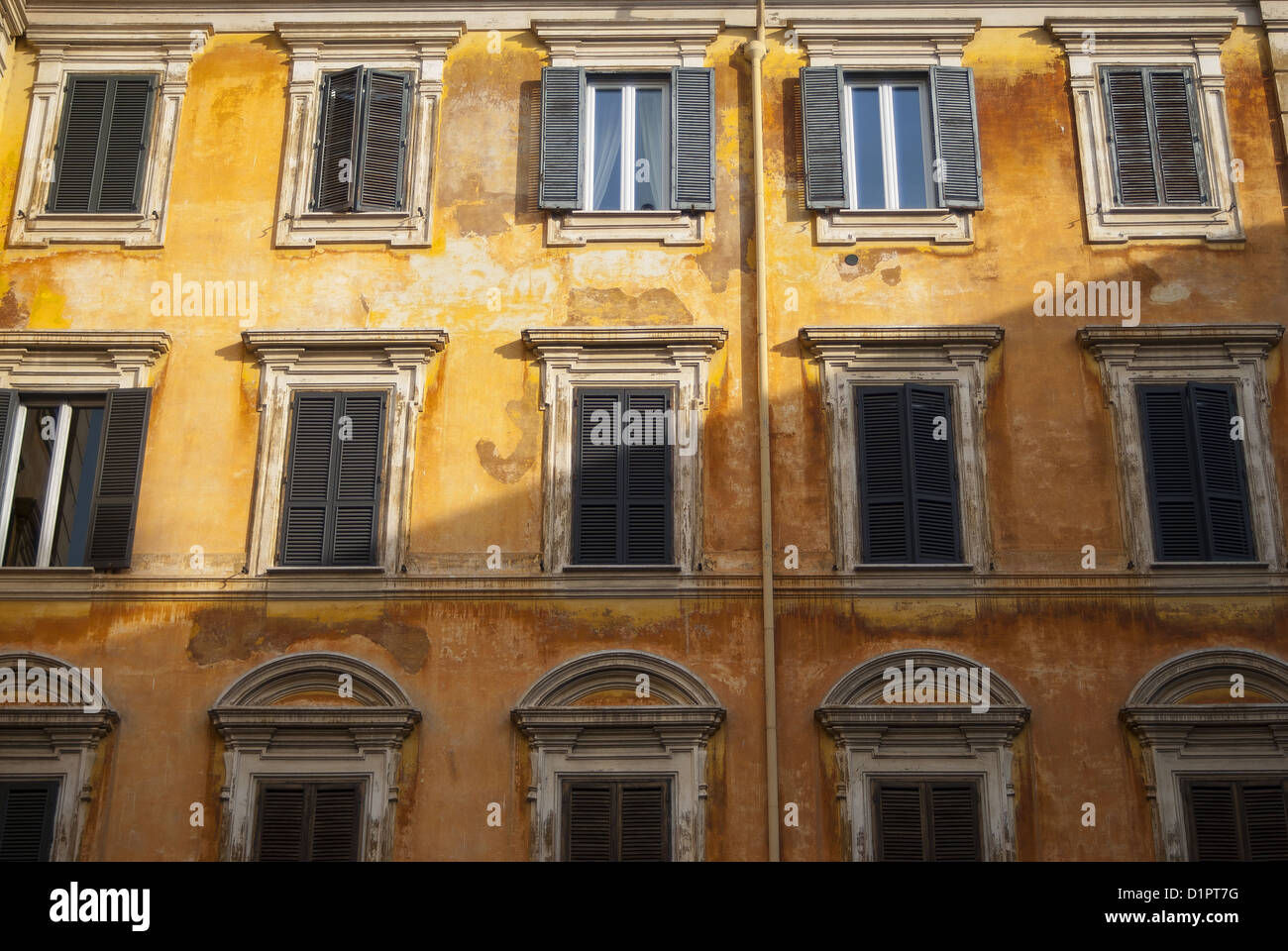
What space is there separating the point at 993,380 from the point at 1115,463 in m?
1.47

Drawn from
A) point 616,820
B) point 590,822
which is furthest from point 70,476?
point 616,820

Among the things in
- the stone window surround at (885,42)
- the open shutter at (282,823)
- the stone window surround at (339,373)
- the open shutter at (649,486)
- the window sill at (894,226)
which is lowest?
the open shutter at (282,823)

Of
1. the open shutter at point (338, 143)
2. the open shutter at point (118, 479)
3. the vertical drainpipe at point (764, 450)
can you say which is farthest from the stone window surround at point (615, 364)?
the open shutter at point (118, 479)

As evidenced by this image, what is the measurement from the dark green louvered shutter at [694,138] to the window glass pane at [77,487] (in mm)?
6527

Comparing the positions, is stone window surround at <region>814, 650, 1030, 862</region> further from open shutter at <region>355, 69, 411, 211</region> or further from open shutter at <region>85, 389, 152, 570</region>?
open shutter at <region>355, 69, 411, 211</region>

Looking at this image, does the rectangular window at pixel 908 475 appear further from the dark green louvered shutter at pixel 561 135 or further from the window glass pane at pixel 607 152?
the dark green louvered shutter at pixel 561 135

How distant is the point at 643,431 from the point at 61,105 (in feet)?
25.0

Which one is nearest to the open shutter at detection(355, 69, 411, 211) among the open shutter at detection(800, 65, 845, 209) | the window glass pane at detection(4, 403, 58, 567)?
the window glass pane at detection(4, 403, 58, 567)

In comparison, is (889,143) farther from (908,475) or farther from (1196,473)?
(1196,473)

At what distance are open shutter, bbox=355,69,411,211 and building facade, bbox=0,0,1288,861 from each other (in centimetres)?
5

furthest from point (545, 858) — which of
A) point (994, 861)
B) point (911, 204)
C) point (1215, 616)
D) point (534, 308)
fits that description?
point (911, 204)

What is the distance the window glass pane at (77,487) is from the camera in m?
16.5

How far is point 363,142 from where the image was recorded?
59.3 ft

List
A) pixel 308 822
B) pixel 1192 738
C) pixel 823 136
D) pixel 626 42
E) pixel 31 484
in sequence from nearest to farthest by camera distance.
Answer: pixel 308 822 < pixel 1192 738 < pixel 31 484 < pixel 823 136 < pixel 626 42
